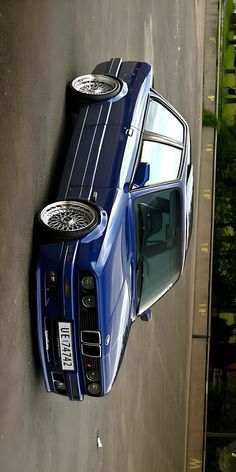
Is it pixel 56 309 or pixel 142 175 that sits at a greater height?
pixel 142 175

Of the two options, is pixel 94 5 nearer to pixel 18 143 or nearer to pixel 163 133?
pixel 163 133

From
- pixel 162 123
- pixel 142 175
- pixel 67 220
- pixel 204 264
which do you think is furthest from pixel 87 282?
pixel 204 264

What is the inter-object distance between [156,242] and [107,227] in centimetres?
106

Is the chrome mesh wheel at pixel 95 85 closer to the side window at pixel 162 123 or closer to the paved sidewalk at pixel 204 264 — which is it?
the side window at pixel 162 123

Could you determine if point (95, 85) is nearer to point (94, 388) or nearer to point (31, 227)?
point (31, 227)

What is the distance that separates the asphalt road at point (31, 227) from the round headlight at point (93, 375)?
0.55 metres

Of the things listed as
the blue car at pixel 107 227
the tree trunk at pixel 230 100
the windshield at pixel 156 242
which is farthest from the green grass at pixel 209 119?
the windshield at pixel 156 242

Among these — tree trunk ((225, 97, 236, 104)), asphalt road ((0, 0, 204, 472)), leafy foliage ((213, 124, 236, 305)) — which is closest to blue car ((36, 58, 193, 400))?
asphalt road ((0, 0, 204, 472))

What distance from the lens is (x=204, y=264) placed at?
18.8 metres

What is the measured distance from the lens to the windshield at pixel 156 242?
267 inches

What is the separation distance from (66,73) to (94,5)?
1.53 m

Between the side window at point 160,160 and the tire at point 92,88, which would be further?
the tire at point 92,88

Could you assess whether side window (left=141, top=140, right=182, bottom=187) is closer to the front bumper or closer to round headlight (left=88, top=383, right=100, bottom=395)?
the front bumper

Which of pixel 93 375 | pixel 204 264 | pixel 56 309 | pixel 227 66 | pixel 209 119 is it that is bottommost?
pixel 204 264
